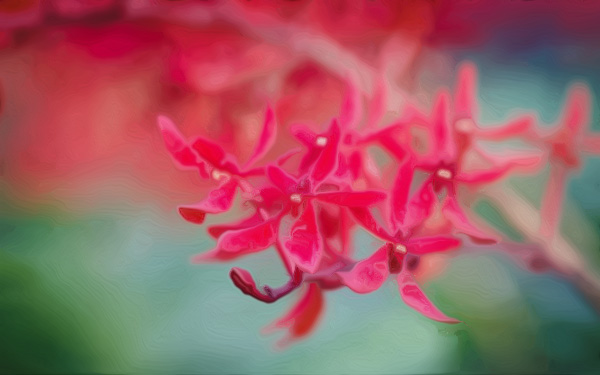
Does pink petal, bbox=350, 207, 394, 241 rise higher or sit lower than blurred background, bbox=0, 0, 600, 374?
lower

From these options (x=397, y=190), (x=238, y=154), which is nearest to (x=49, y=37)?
(x=238, y=154)

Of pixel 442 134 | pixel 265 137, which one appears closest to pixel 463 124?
pixel 442 134

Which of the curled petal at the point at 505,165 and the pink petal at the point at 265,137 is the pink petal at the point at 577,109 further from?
the pink petal at the point at 265,137

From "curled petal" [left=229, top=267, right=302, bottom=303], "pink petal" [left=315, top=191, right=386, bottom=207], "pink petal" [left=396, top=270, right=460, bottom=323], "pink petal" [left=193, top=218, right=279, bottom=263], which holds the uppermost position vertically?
"pink petal" [left=193, top=218, right=279, bottom=263]

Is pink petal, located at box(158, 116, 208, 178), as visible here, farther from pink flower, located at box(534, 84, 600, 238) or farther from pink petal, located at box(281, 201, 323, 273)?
pink flower, located at box(534, 84, 600, 238)

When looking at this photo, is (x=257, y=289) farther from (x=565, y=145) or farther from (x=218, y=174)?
(x=565, y=145)

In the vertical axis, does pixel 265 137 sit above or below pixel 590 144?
above

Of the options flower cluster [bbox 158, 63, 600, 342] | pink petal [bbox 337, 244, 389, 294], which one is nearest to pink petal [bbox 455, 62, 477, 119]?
flower cluster [bbox 158, 63, 600, 342]

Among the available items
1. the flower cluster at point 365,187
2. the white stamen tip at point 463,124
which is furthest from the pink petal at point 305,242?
the white stamen tip at point 463,124
